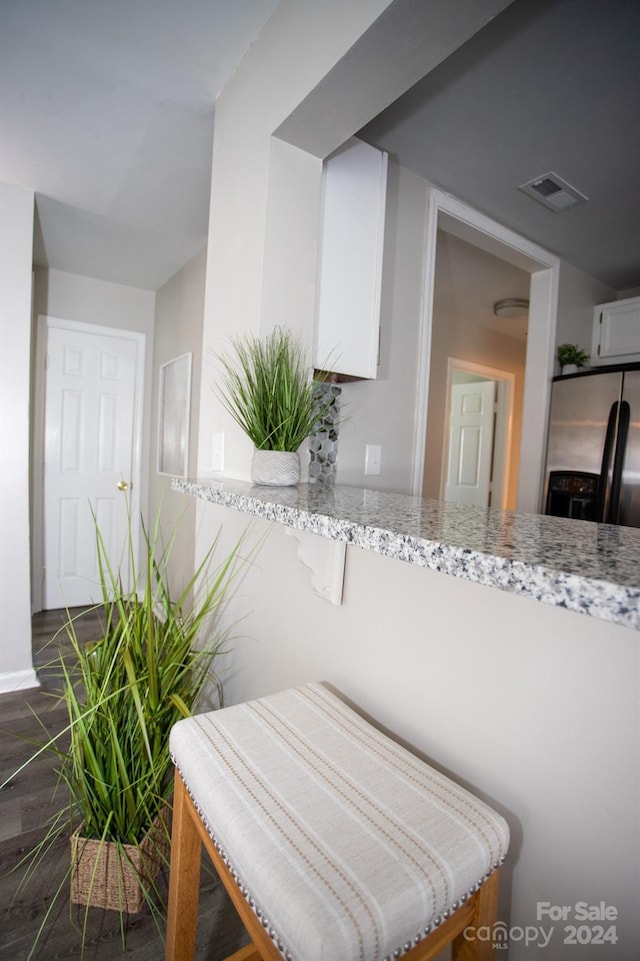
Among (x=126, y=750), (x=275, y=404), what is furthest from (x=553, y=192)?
Result: (x=126, y=750)

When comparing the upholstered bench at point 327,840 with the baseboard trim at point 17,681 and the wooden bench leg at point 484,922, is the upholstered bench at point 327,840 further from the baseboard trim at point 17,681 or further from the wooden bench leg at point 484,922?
the baseboard trim at point 17,681

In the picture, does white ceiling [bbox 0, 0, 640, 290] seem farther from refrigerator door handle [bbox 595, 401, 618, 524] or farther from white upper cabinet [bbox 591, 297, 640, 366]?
refrigerator door handle [bbox 595, 401, 618, 524]

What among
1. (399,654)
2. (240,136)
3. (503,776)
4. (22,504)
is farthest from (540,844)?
(22,504)

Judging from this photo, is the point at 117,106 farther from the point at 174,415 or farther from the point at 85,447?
the point at 85,447

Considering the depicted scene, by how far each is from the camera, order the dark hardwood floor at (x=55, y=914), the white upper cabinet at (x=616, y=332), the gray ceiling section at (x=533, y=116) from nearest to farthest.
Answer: the dark hardwood floor at (x=55, y=914)
the gray ceiling section at (x=533, y=116)
the white upper cabinet at (x=616, y=332)

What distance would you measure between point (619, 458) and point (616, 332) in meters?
1.06

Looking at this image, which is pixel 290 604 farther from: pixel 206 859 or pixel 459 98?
pixel 459 98

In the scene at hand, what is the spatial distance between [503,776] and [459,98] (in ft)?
6.18

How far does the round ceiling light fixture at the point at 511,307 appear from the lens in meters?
3.42

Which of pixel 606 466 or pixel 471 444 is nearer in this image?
pixel 606 466

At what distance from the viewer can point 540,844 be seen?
800 mm

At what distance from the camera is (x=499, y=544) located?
21.5 inches

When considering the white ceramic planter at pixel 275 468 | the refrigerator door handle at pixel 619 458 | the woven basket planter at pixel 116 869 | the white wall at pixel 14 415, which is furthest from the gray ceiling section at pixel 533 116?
the woven basket planter at pixel 116 869

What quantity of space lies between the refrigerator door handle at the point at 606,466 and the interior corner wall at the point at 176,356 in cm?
224
